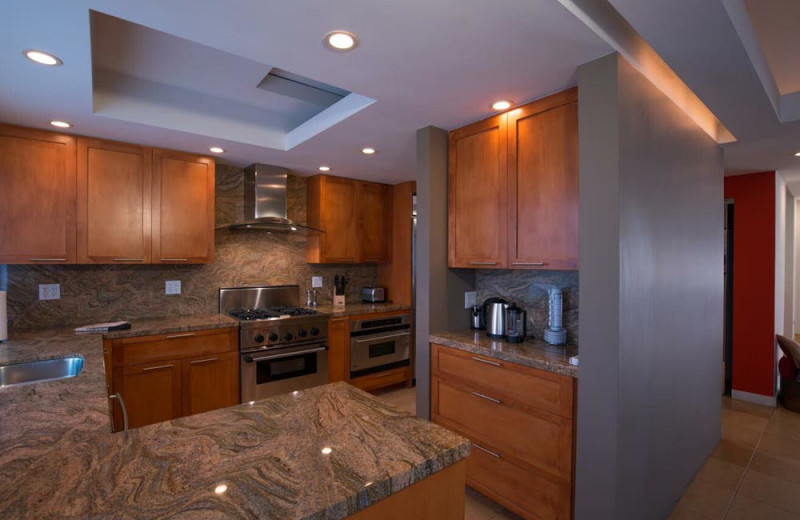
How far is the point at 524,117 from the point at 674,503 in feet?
7.82

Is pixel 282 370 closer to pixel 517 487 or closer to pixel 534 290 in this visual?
pixel 517 487

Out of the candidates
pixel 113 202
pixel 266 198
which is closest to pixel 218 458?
pixel 113 202

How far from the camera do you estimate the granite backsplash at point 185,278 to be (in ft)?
9.23

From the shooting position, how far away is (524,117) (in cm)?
216

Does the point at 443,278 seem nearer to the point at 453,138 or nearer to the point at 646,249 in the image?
the point at 453,138

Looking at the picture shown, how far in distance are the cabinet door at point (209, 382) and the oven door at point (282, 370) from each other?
78mm

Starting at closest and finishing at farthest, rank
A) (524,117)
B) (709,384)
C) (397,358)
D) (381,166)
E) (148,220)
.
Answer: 1. (524,117)
2. (709,384)
3. (148,220)
4. (381,166)
5. (397,358)

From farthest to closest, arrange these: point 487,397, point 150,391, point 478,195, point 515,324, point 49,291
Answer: point 49,291 → point 150,391 → point 478,195 → point 515,324 → point 487,397

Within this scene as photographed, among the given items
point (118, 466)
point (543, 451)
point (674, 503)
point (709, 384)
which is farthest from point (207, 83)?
point (709, 384)

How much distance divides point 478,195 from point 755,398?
383 cm

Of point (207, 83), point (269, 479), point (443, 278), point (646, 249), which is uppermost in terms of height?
point (207, 83)

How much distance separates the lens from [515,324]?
2.31 metres

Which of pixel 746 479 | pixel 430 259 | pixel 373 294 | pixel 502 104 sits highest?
pixel 502 104

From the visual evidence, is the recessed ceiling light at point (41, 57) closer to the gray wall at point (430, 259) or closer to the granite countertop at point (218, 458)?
the granite countertop at point (218, 458)
